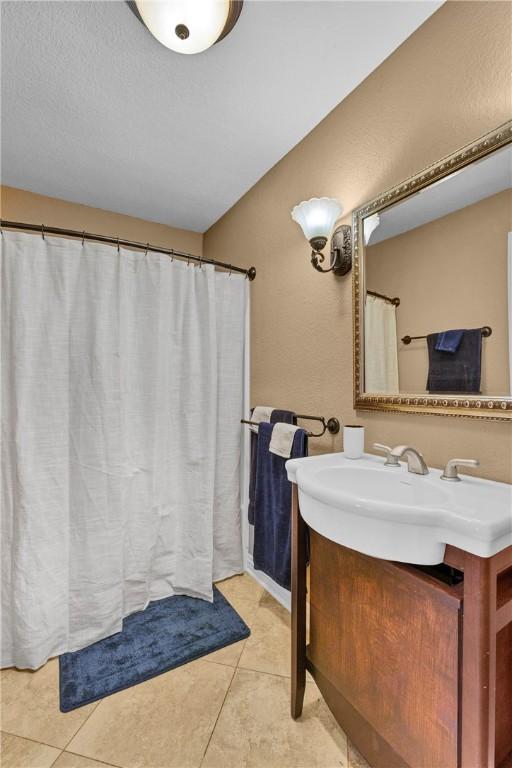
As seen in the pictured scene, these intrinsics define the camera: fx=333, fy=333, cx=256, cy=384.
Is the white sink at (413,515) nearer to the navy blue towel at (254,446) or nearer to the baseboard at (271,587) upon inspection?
the navy blue towel at (254,446)

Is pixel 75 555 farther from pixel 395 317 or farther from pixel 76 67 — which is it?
pixel 76 67

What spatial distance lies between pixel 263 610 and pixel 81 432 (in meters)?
1.27

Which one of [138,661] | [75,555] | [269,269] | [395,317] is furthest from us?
[269,269]

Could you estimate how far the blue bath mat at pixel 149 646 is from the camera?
129 centimetres

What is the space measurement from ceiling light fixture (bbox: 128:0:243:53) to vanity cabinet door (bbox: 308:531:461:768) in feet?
5.64

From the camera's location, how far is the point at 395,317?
1.21m

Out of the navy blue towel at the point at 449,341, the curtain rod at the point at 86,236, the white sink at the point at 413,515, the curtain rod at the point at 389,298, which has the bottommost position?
the white sink at the point at 413,515

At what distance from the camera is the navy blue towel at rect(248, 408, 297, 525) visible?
1636mm

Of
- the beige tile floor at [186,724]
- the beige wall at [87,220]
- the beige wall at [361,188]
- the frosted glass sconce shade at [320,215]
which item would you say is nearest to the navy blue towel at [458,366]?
the beige wall at [361,188]

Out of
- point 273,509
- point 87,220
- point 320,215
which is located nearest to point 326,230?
point 320,215

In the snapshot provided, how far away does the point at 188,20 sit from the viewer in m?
1.06

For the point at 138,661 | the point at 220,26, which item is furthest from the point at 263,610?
the point at 220,26

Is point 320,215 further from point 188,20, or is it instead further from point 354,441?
point 354,441

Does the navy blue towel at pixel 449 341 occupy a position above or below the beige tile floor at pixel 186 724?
above
